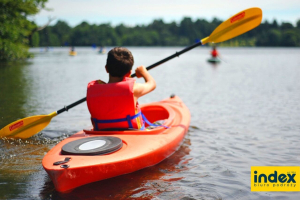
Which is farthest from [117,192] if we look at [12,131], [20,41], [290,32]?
[290,32]

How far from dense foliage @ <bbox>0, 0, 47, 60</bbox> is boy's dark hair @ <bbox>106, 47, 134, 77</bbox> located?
1696 centimetres

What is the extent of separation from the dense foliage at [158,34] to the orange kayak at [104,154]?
72.5 m

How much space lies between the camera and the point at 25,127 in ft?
16.1

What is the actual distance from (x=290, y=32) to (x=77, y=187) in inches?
3707

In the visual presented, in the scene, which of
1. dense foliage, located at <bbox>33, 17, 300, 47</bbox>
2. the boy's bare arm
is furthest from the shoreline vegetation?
the boy's bare arm

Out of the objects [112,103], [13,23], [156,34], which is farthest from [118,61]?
[156,34]

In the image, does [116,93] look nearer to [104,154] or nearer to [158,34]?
[104,154]

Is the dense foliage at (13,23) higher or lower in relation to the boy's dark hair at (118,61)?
higher

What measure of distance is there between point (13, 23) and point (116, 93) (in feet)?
60.5

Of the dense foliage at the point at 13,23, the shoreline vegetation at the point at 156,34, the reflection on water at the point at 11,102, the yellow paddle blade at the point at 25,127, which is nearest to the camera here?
the yellow paddle blade at the point at 25,127

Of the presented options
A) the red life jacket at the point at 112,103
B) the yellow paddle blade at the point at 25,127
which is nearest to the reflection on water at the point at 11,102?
the yellow paddle blade at the point at 25,127

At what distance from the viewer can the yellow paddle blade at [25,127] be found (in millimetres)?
4824

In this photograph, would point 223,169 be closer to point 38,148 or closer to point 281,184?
point 281,184

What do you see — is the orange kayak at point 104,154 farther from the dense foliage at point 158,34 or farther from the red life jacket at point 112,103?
the dense foliage at point 158,34
